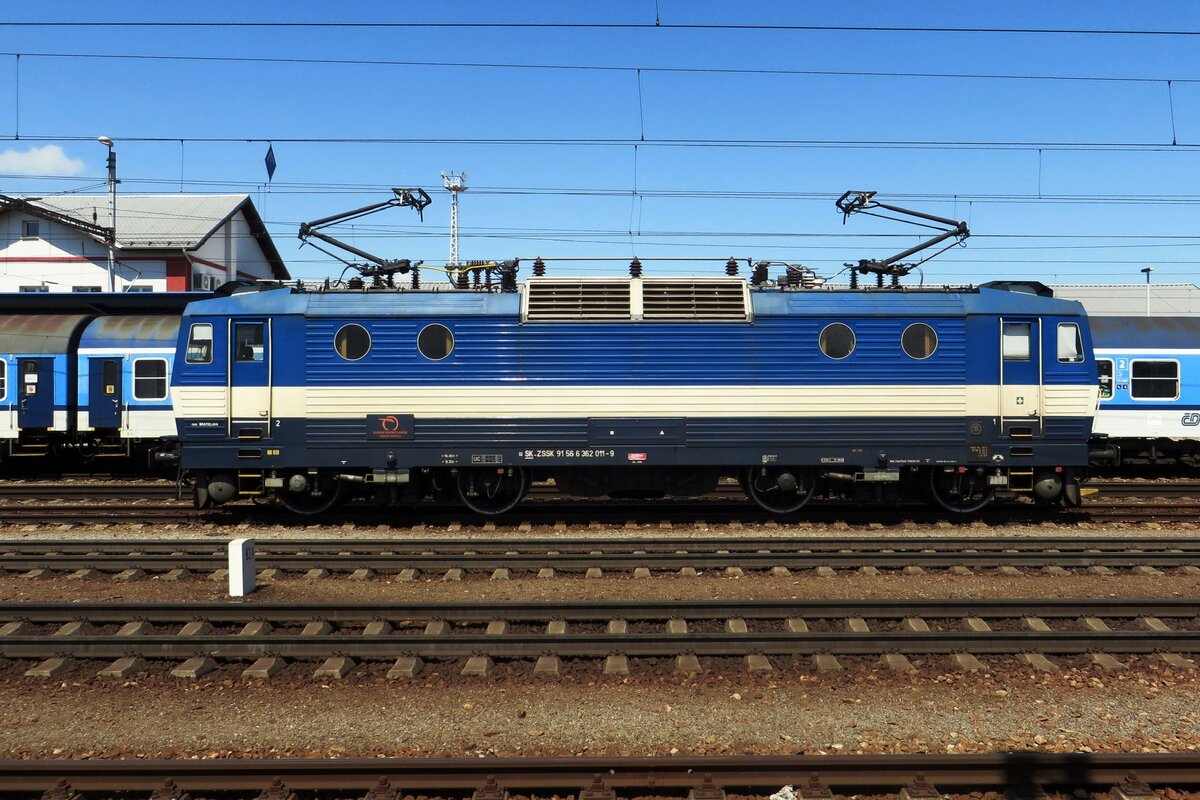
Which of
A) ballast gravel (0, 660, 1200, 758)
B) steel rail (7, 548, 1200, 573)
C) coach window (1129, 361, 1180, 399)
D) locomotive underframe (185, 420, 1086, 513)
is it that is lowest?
ballast gravel (0, 660, 1200, 758)

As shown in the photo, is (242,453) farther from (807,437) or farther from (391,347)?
(807,437)

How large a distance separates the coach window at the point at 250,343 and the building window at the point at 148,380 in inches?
307

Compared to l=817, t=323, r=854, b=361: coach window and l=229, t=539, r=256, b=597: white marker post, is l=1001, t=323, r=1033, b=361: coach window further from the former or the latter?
l=229, t=539, r=256, b=597: white marker post

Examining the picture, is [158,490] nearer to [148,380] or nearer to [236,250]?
[148,380]

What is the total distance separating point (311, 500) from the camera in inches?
579

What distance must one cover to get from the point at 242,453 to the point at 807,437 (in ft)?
30.4

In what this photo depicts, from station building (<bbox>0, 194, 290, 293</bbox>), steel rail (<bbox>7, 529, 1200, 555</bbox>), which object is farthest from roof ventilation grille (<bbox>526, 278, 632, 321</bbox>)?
station building (<bbox>0, 194, 290, 293</bbox>)

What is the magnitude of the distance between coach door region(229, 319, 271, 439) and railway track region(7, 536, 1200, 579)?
7.69ft

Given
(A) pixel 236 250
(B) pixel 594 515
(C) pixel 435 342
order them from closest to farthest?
(C) pixel 435 342 → (B) pixel 594 515 → (A) pixel 236 250

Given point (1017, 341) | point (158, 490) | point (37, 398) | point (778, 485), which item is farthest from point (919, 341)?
point (37, 398)

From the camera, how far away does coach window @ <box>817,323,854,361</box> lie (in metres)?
13.8

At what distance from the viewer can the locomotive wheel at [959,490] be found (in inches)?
563

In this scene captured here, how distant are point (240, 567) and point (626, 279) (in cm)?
733

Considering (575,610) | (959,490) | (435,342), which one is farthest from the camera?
(959,490)
